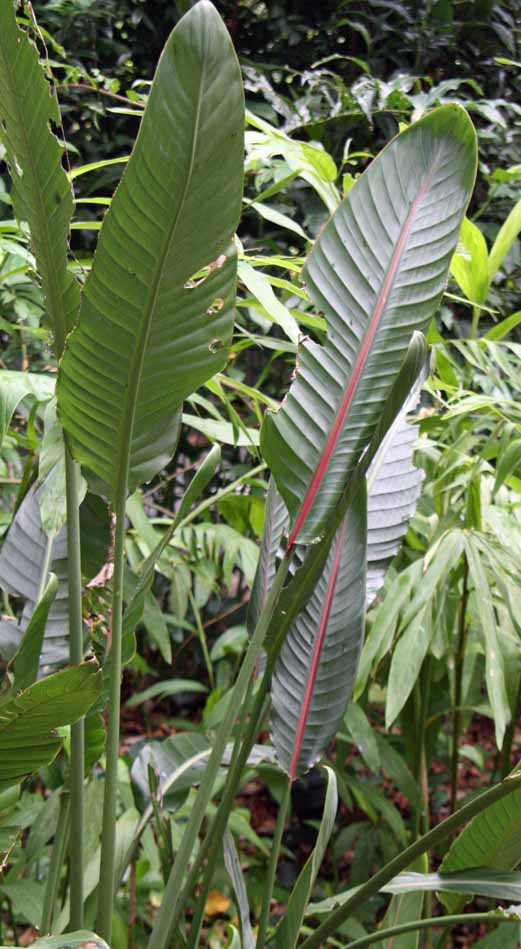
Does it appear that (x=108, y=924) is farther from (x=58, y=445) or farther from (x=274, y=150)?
(x=274, y=150)

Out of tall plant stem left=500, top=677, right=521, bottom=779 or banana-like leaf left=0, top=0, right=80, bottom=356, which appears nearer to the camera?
banana-like leaf left=0, top=0, right=80, bottom=356

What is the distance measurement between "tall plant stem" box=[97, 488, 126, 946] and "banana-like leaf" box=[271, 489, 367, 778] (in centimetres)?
16

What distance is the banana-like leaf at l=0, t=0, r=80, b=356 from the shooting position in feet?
1.64

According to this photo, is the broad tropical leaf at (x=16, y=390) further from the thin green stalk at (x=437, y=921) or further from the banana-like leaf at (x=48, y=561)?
the thin green stalk at (x=437, y=921)

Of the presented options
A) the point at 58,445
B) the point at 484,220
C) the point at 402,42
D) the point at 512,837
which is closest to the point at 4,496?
the point at 58,445

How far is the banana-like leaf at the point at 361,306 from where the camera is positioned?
63cm

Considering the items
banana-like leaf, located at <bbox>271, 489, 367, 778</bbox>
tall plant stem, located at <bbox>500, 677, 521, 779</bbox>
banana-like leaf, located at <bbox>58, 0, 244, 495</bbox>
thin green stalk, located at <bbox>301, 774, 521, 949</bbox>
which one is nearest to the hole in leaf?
banana-like leaf, located at <bbox>58, 0, 244, 495</bbox>

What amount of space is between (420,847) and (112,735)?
0.23 metres

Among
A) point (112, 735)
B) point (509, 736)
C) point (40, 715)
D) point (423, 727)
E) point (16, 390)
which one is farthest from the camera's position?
point (423, 727)

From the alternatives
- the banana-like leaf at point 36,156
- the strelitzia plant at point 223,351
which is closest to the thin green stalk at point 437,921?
the strelitzia plant at point 223,351

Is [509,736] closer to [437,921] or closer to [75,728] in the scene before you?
[437,921]

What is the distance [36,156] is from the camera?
0.54 metres

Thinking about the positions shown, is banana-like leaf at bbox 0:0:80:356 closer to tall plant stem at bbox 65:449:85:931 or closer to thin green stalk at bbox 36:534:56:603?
tall plant stem at bbox 65:449:85:931

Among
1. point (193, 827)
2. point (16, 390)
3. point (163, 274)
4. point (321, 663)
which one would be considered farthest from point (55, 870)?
point (163, 274)
